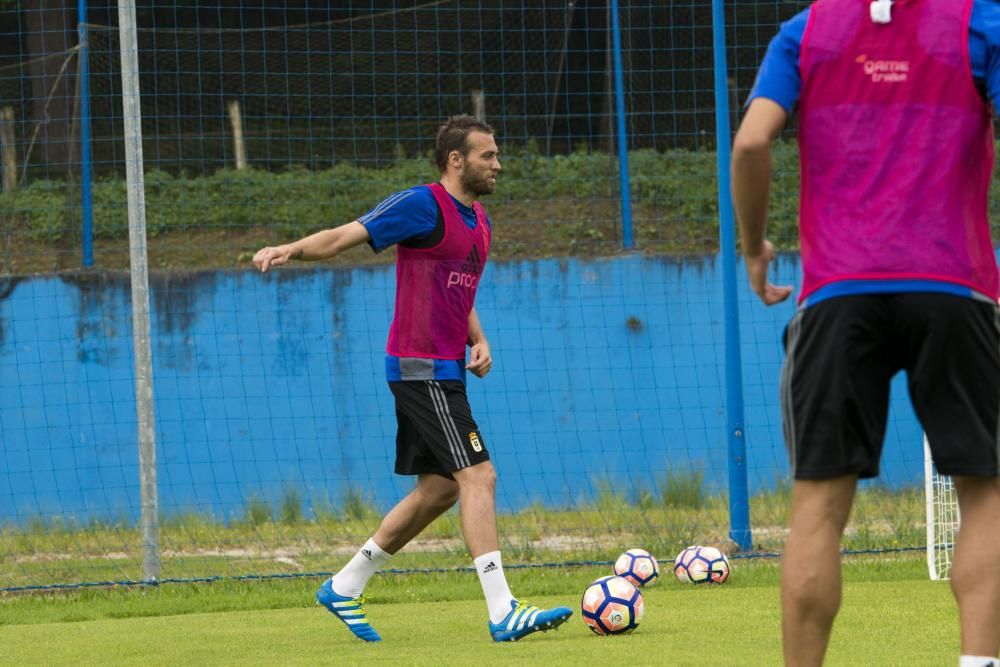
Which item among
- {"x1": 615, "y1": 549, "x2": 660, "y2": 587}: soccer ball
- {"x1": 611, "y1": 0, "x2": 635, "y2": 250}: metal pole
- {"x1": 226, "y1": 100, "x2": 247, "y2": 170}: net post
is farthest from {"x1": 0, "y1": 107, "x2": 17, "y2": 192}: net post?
{"x1": 615, "y1": 549, "x2": 660, "y2": 587}: soccer ball

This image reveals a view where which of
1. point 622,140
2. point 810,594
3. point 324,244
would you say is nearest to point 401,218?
point 324,244

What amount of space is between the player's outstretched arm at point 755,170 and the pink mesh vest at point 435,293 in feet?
9.26

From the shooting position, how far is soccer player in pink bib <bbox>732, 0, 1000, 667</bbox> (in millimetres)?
3316

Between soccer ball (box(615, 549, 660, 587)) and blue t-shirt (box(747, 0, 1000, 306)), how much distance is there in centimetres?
419

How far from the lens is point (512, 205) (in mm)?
14281

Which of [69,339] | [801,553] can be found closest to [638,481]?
[69,339]

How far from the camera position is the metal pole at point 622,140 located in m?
12.6

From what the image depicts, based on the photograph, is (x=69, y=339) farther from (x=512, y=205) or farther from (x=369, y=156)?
(x=512, y=205)

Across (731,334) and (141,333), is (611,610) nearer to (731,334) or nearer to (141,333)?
(731,334)

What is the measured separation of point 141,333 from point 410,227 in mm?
2921

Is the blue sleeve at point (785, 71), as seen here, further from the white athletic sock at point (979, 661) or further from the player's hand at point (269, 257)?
the player's hand at point (269, 257)

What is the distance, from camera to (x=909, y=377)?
3.37m

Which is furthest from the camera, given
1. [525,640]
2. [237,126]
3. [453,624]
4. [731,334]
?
[237,126]

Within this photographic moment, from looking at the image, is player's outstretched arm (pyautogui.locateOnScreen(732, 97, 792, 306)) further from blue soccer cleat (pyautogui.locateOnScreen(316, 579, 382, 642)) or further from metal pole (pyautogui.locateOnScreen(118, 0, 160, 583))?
metal pole (pyautogui.locateOnScreen(118, 0, 160, 583))
